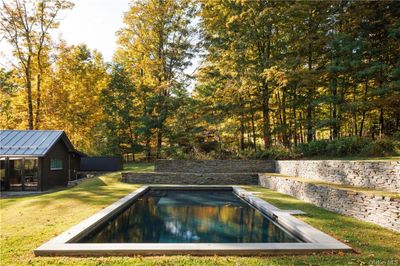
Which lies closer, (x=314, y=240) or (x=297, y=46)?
(x=314, y=240)

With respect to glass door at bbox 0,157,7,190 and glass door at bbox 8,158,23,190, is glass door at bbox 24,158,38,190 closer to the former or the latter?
glass door at bbox 8,158,23,190

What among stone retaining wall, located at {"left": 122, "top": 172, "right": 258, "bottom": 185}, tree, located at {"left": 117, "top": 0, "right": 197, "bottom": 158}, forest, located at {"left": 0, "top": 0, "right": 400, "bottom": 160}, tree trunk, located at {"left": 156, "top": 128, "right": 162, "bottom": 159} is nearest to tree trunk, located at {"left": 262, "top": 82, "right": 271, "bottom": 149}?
forest, located at {"left": 0, "top": 0, "right": 400, "bottom": 160}

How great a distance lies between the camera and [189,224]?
8.72 metres

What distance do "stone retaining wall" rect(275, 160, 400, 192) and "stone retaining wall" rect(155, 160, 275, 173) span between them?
4.86 m

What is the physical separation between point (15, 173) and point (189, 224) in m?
11.7

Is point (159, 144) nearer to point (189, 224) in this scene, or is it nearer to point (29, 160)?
point (29, 160)

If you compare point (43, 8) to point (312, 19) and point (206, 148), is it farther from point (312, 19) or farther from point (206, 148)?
point (312, 19)

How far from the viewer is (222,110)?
20.8m

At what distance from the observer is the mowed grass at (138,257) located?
4.66m

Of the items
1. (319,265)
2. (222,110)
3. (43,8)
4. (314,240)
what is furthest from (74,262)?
(43,8)

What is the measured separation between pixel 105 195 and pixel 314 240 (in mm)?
9124

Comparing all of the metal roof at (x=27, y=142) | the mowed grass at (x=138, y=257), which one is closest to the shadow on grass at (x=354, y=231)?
the mowed grass at (x=138, y=257)

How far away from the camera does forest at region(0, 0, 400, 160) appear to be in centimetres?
1642

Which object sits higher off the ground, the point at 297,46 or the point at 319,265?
the point at 297,46
